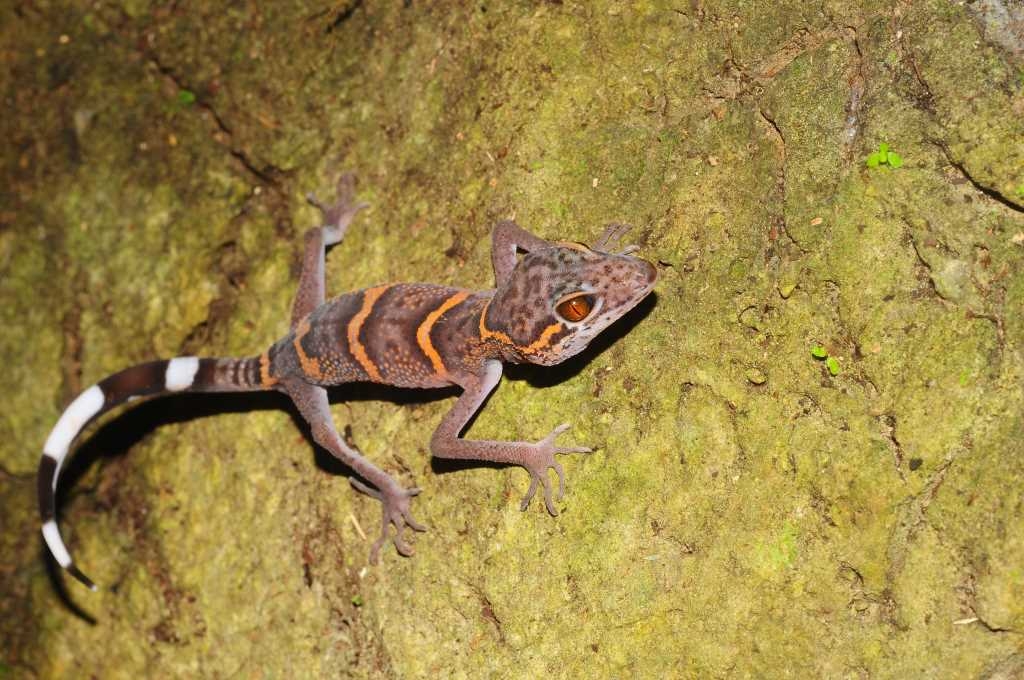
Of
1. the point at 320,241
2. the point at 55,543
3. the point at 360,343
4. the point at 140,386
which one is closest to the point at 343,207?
the point at 320,241

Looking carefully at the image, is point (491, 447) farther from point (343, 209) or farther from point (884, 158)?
point (884, 158)

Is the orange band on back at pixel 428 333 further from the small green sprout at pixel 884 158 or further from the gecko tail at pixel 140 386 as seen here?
the small green sprout at pixel 884 158

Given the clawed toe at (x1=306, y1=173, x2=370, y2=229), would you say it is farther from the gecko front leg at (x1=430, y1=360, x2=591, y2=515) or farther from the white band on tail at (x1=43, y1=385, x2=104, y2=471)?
the white band on tail at (x1=43, y1=385, x2=104, y2=471)

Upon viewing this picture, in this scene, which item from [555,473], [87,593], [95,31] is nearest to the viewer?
[555,473]

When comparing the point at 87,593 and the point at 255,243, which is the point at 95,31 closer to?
the point at 255,243

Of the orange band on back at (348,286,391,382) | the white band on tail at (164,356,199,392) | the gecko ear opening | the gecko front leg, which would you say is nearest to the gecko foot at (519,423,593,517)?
the gecko front leg

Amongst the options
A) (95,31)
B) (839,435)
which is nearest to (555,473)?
(839,435)

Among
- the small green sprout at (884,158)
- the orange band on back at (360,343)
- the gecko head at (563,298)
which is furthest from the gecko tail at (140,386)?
the small green sprout at (884,158)

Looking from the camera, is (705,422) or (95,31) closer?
(705,422)
